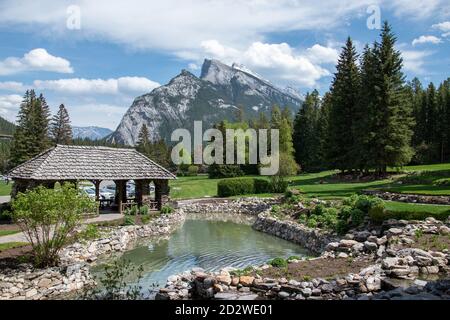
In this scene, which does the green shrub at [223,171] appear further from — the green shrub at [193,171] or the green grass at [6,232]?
the green grass at [6,232]

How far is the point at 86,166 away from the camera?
28.3 m

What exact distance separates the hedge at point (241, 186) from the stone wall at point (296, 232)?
13243mm

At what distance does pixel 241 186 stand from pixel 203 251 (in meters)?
23.3

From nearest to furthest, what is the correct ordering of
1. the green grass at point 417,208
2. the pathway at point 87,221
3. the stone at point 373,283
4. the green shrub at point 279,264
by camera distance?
the stone at point 373,283 < the green shrub at point 279,264 < the pathway at point 87,221 < the green grass at point 417,208

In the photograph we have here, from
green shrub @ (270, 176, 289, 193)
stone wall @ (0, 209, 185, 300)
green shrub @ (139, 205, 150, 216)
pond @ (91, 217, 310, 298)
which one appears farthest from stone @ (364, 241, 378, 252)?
green shrub @ (270, 176, 289, 193)

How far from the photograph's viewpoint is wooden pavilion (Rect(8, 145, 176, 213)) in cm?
2656

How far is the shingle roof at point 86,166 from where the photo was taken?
26.5m

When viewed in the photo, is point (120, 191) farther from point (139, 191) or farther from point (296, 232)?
point (296, 232)

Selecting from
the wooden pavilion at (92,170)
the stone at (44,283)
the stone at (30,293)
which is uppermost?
the wooden pavilion at (92,170)

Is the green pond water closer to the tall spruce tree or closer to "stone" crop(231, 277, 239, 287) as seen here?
"stone" crop(231, 277, 239, 287)

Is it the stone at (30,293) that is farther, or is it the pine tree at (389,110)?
the pine tree at (389,110)

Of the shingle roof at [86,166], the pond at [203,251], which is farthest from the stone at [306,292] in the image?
the shingle roof at [86,166]

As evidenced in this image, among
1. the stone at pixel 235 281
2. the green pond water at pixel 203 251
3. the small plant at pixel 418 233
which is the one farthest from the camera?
the green pond water at pixel 203 251

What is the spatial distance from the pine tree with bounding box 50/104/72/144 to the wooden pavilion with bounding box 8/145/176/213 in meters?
40.5
